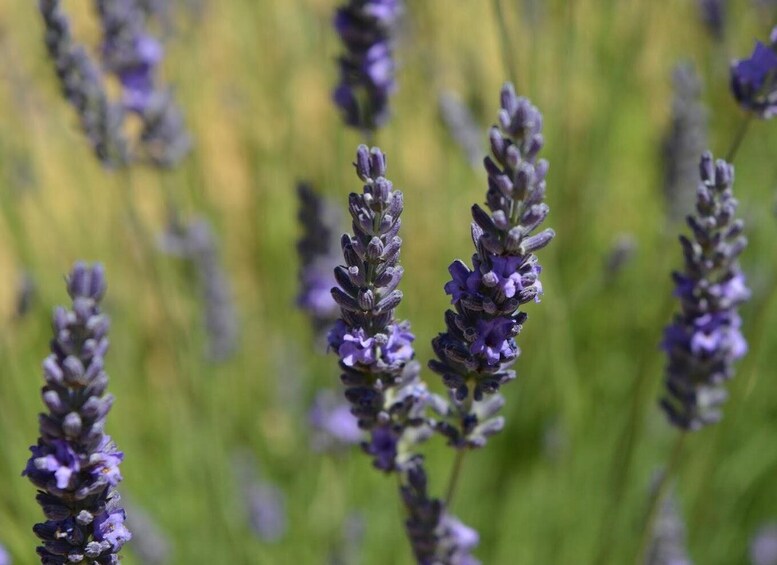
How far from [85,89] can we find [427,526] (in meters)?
1.28

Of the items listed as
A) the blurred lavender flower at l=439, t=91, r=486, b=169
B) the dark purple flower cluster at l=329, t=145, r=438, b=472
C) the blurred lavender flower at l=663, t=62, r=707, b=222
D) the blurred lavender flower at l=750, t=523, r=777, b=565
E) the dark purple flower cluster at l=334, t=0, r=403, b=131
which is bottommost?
the dark purple flower cluster at l=329, t=145, r=438, b=472

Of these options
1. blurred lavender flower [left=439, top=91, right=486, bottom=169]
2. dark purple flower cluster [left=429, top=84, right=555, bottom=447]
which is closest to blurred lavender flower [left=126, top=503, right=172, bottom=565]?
blurred lavender flower [left=439, top=91, right=486, bottom=169]

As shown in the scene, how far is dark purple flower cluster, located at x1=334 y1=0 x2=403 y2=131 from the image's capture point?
1829 mm

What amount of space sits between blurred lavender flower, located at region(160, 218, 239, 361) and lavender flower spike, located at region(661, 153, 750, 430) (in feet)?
5.32

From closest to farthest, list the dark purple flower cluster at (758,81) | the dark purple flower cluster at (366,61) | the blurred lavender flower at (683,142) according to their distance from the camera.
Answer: the dark purple flower cluster at (758,81)
the dark purple flower cluster at (366,61)
the blurred lavender flower at (683,142)

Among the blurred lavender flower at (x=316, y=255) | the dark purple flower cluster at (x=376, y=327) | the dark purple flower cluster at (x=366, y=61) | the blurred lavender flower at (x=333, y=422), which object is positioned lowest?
the dark purple flower cluster at (x=376, y=327)

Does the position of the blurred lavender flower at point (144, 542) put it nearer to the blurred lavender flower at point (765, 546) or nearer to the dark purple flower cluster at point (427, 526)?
the dark purple flower cluster at point (427, 526)

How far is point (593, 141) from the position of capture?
328 centimetres

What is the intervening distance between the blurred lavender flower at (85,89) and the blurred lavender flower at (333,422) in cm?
86

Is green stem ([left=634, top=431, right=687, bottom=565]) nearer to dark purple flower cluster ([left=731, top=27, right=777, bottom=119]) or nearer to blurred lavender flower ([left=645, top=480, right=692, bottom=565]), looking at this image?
blurred lavender flower ([left=645, top=480, right=692, bottom=565])

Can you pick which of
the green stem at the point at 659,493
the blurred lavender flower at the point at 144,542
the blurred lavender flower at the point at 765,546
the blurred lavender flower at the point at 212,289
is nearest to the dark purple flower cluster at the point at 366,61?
the green stem at the point at 659,493

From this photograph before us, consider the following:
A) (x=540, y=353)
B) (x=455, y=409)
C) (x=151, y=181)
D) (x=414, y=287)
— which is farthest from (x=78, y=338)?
(x=151, y=181)

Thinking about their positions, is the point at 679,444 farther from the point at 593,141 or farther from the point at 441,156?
the point at 441,156

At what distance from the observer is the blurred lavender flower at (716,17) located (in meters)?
2.97
